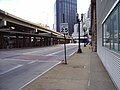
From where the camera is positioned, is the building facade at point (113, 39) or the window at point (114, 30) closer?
the building facade at point (113, 39)

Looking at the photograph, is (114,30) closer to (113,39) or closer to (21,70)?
(113,39)

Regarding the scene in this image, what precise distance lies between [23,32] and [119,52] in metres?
62.2

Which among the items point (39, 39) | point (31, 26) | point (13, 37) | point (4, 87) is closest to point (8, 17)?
point (31, 26)

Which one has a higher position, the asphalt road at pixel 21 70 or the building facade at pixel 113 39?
the building facade at pixel 113 39

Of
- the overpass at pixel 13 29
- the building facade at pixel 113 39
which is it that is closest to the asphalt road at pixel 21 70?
the building facade at pixel 113 39

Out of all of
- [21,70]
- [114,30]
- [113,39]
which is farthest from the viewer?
[21,70]

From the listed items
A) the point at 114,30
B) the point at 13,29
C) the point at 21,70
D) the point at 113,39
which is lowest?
the point at 21,70

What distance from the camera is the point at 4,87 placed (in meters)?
9.55

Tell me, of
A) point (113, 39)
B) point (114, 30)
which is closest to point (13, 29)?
point (113, 39)

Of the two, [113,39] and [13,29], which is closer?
[113,39]

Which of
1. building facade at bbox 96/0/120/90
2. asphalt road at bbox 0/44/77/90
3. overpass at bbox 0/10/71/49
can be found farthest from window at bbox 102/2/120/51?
overpass at bbox 0/10/71/49

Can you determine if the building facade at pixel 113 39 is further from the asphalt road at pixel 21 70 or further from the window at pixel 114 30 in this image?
the asphalt road at pixel 21 70

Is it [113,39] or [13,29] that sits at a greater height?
[13,29]

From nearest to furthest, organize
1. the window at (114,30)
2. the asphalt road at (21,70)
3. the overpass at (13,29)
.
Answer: the window at (114,30)
the asphalt road at (21,70)
the overpass at (13,29)
